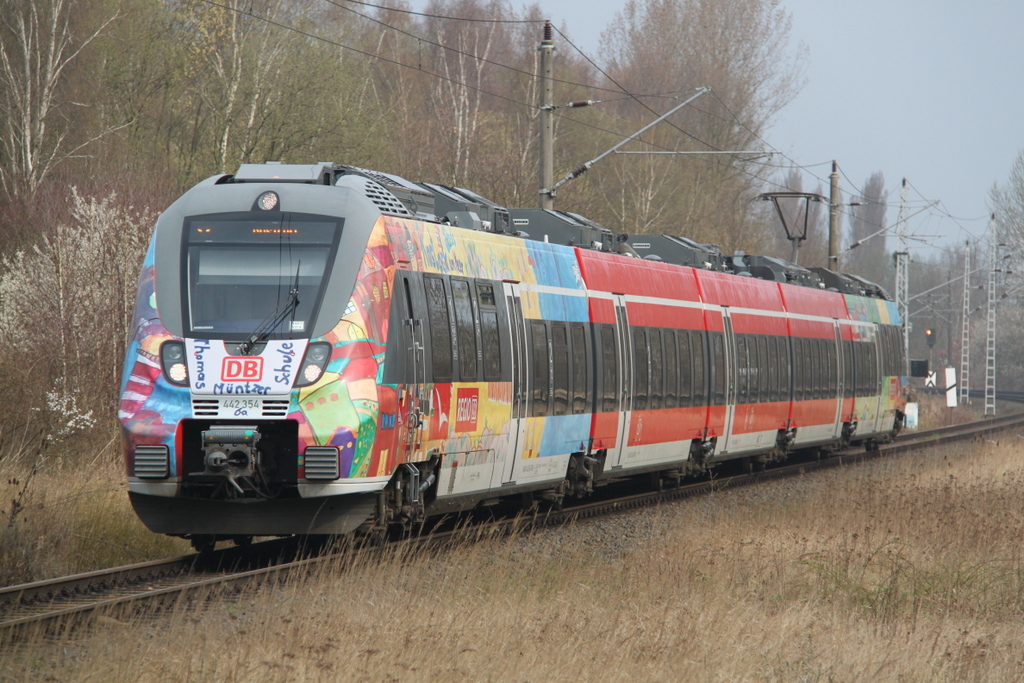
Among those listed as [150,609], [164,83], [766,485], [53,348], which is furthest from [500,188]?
[150,609]

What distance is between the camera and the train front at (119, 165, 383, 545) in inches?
401

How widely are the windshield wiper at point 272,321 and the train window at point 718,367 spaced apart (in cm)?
1054

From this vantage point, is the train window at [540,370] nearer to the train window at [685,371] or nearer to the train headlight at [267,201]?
the train headlight at [267,201]

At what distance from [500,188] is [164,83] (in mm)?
8300

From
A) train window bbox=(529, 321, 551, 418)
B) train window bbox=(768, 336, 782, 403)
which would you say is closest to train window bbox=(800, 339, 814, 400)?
train window bbox=(768, 336, 782, 403)

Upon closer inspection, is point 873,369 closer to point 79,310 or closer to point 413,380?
point 79,310

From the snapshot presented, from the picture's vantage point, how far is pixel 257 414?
1017cm

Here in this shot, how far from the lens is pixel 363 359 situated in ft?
34.2

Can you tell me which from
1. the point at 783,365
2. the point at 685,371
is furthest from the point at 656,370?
the point at 783,365

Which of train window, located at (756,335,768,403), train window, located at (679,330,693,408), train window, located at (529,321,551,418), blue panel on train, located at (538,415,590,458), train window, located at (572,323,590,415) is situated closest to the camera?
train window, located at (529,321,551,418)

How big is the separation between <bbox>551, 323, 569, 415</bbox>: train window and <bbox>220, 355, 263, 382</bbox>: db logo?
4.71m

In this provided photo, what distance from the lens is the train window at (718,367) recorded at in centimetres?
1989

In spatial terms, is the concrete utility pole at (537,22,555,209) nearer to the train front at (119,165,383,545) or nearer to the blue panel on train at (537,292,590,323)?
the blue panel on train at (537,292,590,323)

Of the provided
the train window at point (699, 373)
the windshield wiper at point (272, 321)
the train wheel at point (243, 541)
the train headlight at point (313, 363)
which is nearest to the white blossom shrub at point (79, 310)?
the train wheel at point (243, 541)
